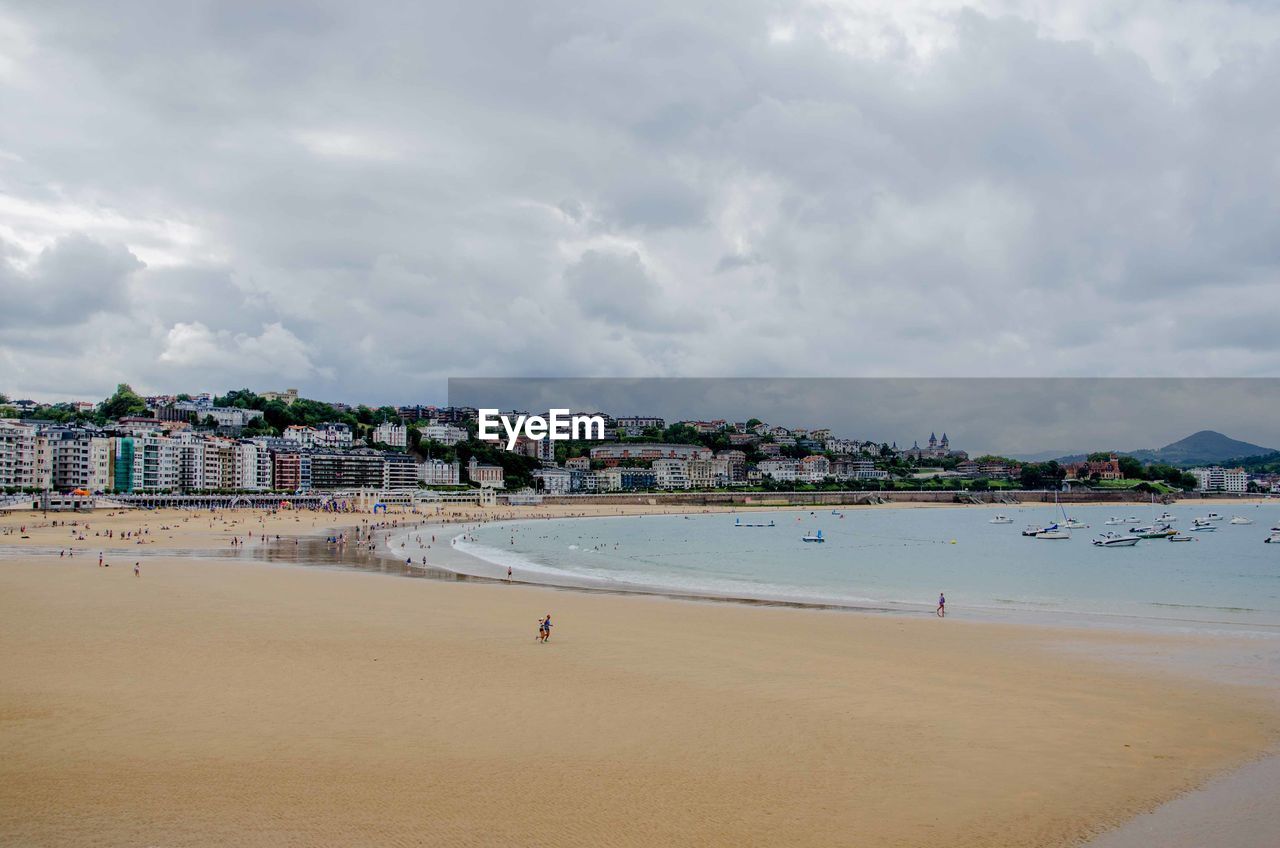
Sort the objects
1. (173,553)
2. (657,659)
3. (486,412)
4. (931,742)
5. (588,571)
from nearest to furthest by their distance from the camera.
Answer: (931,742), (657,659), (588,571), (173,553), (486,412)

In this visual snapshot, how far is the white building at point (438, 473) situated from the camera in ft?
472

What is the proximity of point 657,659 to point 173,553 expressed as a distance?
32400 mm

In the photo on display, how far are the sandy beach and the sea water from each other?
7.66 meters

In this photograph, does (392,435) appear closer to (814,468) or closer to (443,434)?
(443,434)

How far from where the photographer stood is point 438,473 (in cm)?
14512

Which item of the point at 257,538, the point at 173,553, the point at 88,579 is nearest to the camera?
the point at 88,579

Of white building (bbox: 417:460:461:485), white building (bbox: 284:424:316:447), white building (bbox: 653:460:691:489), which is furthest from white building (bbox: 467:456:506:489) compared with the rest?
white building (bbox: 653:460:691:489)

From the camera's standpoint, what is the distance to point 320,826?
25.4 feet

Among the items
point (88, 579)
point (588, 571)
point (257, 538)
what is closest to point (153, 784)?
point (88, 579)

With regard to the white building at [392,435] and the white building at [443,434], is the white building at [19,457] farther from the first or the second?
the white building at [443,434]

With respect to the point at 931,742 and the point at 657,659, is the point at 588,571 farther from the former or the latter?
the point at 931,742

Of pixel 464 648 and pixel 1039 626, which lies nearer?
pixel 464 648

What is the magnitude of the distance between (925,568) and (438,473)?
11496cm

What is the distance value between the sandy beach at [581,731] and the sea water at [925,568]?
766 centimetres
